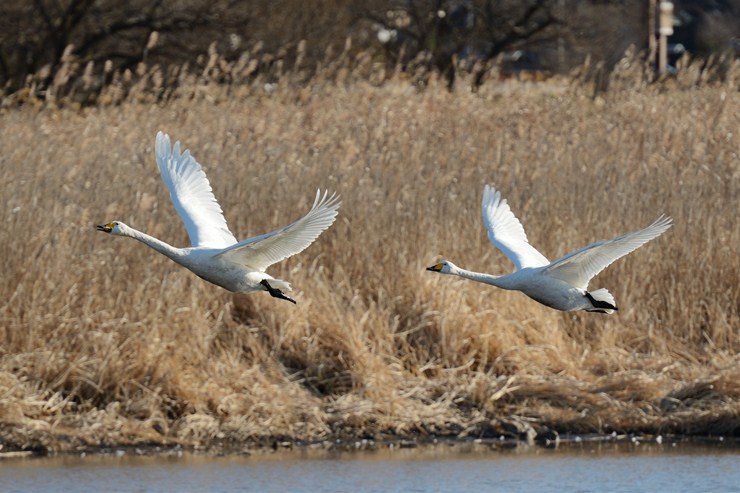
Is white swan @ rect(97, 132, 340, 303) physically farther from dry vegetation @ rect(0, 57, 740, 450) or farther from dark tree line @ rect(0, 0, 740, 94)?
dark tree line @ rect(0, 0, 740, 94)

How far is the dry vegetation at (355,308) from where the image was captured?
1002cm

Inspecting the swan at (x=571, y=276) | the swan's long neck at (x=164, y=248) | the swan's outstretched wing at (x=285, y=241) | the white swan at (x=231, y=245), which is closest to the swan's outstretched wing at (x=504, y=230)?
the swan at (x=571, y=276)

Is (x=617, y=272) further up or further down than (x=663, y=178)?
further down

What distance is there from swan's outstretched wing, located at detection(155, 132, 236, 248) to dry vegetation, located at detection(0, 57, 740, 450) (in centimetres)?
164

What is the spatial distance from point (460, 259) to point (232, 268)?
3.91m

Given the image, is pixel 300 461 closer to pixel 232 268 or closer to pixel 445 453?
pixel 445 453

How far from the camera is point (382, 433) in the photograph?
10.4 metres

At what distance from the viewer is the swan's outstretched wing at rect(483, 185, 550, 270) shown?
838 cm

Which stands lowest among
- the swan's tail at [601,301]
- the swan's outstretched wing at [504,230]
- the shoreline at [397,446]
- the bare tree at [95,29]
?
the shoreline at [397,446]

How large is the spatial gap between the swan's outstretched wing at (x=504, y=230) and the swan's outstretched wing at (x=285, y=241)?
1336 mm

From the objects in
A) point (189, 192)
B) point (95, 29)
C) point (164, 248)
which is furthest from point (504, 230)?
point (95, 29)

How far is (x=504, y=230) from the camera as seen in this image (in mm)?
8688

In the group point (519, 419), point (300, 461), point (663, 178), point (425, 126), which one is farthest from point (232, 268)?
point (425, 126)

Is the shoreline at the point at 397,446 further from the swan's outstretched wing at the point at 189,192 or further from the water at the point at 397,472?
the swan's outstretched wing at the point at 189,192
